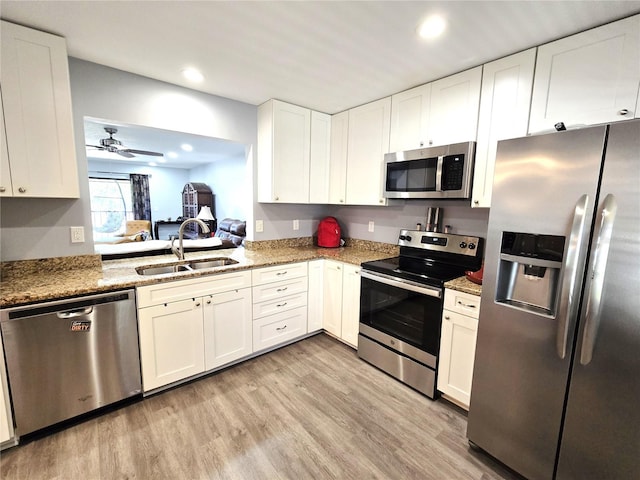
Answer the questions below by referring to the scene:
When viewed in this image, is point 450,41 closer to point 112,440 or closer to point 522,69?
point 522,69

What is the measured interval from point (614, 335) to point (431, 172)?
4.87ft

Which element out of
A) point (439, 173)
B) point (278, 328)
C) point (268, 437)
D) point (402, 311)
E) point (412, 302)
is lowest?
point (268, 437)

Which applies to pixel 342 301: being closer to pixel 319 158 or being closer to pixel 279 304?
pixel 279 304

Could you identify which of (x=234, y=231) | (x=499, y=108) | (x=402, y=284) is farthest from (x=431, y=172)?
(x=234, y=231)

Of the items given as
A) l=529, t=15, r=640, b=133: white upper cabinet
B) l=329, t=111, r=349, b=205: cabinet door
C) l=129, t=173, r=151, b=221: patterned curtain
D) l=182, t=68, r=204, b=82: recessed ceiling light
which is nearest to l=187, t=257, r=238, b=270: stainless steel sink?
l=329, t=111, r=349, b=205: cabinet door

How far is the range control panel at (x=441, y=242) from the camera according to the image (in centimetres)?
230

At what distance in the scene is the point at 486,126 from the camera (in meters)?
1.98

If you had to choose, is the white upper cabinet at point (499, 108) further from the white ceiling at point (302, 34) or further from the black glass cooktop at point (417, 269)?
the black glass cooktop at point (417, 269)

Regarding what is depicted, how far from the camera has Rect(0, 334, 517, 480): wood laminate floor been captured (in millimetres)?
1515

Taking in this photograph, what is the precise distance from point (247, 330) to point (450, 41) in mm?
2589

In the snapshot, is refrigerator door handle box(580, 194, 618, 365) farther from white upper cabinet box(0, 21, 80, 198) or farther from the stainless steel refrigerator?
white upper cabinet box(0, 21, 80, 198)

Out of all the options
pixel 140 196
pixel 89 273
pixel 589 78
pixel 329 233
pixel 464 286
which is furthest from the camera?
pixel 140 196

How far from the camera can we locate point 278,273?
8.57 feet

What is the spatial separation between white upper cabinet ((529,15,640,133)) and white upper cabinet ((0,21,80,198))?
2972mm
